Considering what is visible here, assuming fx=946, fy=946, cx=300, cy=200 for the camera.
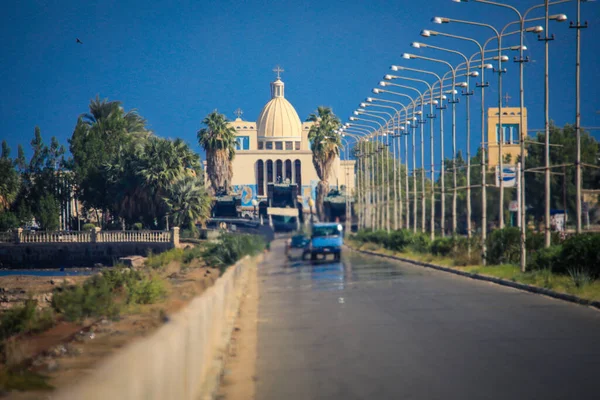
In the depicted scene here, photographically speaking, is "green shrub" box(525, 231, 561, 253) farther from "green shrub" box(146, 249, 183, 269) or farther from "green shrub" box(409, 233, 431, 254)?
"green shrub" box(146, 249, 183, 269)

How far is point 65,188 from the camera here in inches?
3720

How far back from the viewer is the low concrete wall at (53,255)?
8509 centimetres

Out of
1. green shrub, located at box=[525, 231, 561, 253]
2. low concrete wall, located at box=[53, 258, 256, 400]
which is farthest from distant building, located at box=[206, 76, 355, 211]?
low concrete wall, located at box=[53, 258, 256, 400]

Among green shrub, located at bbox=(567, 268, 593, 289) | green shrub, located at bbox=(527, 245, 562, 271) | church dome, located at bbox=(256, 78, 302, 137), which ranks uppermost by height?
church dome, located at bbox=(256, 78, 302, 137)

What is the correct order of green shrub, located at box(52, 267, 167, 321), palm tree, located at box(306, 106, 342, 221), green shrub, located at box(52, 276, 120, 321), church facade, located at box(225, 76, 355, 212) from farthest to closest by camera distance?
church facade, located at box(225, 76, 355, 212), palm tree, located at box(306, 106, 342, 221), green shrub, located at box(52, 267, 167, 321), green shrub, located at box(52, 276, 120, 321)

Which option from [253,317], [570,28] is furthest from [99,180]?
[253,317]

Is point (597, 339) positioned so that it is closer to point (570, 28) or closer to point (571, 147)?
point (570, 28)

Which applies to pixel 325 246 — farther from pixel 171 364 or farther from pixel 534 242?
pixel 171 364

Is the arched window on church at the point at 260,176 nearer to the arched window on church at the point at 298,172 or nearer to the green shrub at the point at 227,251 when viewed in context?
the arched window on church at the point at 298,172

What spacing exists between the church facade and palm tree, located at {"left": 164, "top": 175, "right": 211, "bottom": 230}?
5559 cm

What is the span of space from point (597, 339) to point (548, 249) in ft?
50.1

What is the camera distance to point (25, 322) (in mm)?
22062

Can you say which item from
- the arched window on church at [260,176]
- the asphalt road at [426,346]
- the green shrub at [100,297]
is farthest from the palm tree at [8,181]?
the arched window on church at [260,176]

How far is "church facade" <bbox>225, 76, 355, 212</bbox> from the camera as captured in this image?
154750mm
